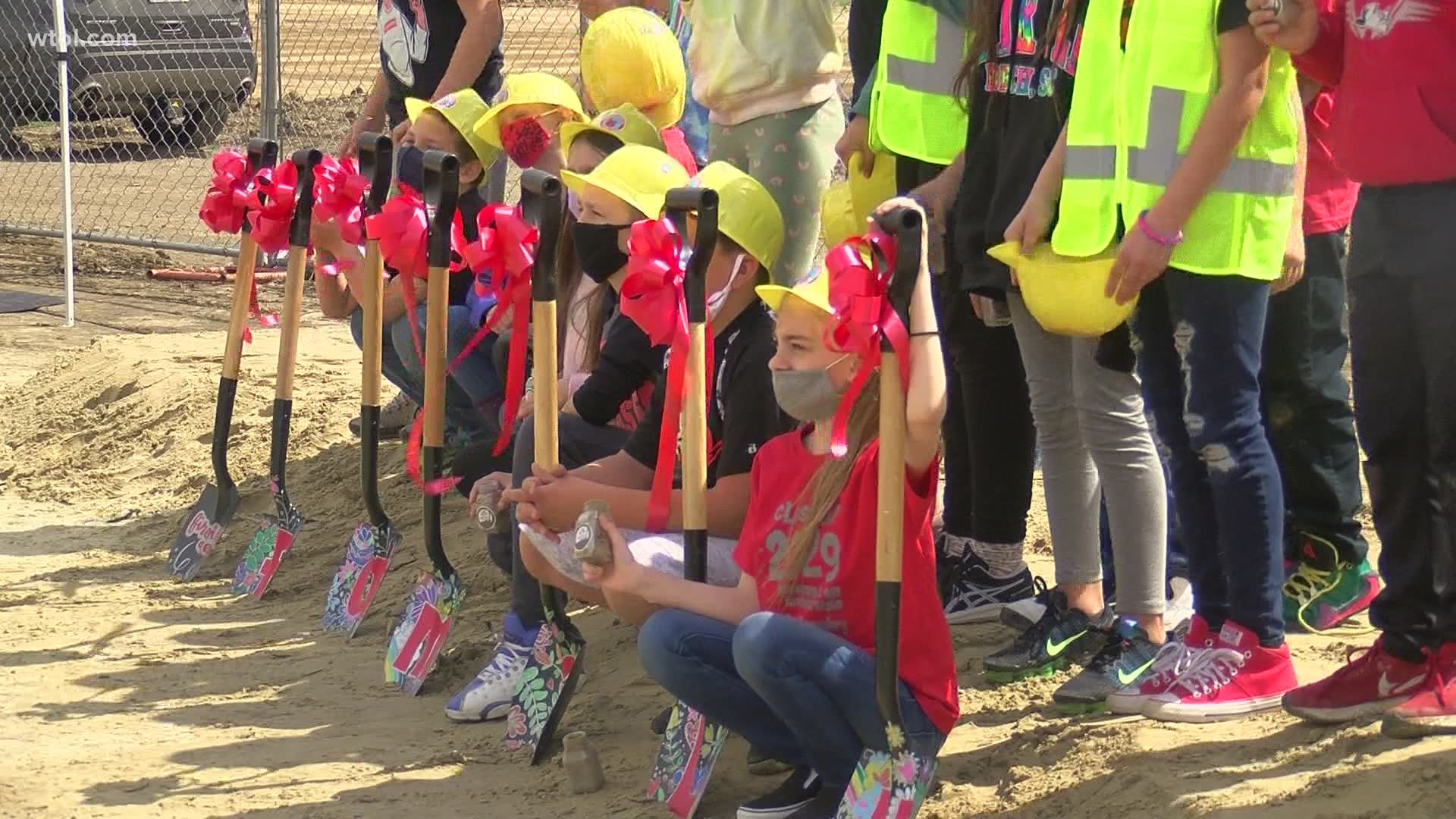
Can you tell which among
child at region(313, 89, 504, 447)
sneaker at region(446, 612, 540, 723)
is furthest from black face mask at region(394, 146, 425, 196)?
sneaker at region(446, 612, 540, 723)

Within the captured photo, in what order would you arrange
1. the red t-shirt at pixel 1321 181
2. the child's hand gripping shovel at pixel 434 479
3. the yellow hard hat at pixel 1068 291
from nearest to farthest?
the yellow hard hat at pixel 1068 291
the red t-shirt at pixel 1321 181
the child's hand gripping shovel at pixel 434 479

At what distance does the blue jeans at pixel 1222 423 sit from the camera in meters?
3.67

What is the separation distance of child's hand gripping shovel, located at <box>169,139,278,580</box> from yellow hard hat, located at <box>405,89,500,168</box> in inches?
22.7

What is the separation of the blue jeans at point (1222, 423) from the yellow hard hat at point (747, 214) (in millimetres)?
832

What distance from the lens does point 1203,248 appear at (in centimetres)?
366

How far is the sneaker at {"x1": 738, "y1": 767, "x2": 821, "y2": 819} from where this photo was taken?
12.6 ft

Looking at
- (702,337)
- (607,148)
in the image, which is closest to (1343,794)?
(702,337)

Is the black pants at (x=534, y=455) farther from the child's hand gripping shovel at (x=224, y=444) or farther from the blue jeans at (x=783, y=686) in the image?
the child's hand gripping shovel at (x=224, y=444)

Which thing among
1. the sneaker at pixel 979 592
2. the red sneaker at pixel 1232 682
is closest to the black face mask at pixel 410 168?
the sneaker at pixel 979 592

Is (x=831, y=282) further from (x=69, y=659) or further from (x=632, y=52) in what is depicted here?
(x=69, y=659)

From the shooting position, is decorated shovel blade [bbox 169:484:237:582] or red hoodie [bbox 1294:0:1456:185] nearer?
red hoodie [bbox 1294:0:1456:185]

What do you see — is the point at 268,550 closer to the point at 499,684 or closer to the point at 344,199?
the point at 344,199

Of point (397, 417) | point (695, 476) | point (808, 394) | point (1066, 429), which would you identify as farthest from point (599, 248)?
point (397, 417)

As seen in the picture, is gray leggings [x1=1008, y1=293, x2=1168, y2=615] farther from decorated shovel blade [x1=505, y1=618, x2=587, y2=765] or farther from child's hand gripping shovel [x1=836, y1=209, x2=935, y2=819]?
Answer: decorated shovel blade [x1=505, y1=618, x2=587, y2=765]
